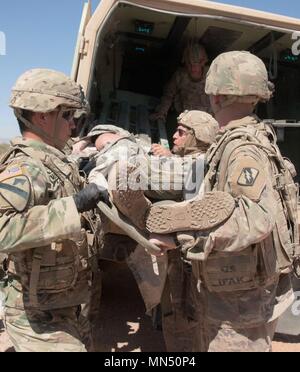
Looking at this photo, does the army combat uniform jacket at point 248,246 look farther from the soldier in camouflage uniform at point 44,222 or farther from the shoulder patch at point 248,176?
the soldier in camouflage uniform at point 44,222

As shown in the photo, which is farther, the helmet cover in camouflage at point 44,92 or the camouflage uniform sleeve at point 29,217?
the helmet cover in camouflage at point 44,92

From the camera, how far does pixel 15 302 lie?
6.37 feet

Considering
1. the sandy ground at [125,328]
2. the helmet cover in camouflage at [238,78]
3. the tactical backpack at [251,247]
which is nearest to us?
the tactical backpack at [251,247]

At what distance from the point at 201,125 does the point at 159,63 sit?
3.93 metres

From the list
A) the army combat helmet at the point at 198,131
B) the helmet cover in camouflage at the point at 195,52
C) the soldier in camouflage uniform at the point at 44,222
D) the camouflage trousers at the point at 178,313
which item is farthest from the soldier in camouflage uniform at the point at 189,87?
the soldier in camouflage uniform at the point at 44,222

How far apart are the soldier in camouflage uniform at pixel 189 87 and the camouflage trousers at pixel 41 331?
3898 millimetres

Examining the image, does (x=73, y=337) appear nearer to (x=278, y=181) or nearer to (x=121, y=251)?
(x=121, y=251)

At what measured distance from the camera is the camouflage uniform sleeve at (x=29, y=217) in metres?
1.68

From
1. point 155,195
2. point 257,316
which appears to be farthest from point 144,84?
point 257,316

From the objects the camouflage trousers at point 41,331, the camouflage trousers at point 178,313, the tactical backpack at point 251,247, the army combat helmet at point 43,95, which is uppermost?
the army combat helmet at point 43,95

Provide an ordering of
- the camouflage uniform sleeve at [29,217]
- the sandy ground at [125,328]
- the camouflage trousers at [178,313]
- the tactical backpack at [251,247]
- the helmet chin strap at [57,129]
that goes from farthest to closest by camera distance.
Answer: the sandy ground at [125,328] → the camouflage trousers at [178,313] → the helmet chin strap at [57,129] → the tactical backpack at [251,247] → the camouflage uniform sleeve at [29,217]

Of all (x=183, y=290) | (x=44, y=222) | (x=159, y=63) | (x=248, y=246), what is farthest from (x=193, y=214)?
(x=159, y=63)

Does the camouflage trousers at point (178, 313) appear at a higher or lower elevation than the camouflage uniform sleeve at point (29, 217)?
lower

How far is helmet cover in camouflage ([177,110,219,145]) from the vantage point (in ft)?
10.1
